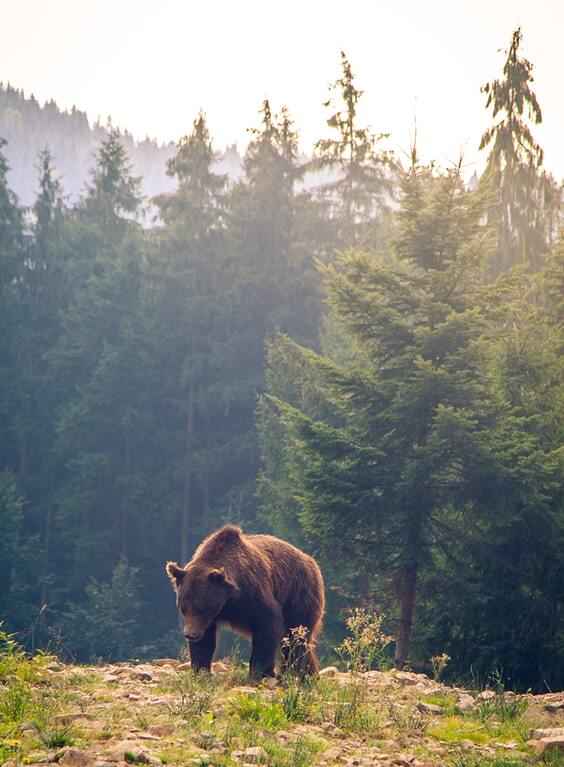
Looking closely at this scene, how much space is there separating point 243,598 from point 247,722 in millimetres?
2508

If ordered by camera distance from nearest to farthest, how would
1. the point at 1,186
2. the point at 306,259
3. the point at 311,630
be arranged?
the point at 311,630, the point at 306,259, the point at 1,186

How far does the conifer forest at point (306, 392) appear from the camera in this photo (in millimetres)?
17234

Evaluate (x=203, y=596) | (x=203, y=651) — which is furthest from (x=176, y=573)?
(x=203, y=651)

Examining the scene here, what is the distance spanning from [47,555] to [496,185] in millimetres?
29076

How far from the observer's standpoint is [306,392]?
99.2 feet

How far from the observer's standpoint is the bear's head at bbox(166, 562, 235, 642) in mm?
9508

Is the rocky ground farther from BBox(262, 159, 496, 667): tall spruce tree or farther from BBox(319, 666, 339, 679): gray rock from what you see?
BBox(262, 159, 496, 667): tall spruce tree

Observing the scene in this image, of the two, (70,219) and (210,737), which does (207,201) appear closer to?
(70,219)

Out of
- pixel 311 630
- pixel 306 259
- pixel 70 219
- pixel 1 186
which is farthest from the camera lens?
pixel 70 219

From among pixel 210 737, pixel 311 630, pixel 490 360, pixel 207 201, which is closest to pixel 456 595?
pixel 490 360

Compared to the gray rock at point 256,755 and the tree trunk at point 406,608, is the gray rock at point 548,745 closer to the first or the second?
the gray rock at point 256,755

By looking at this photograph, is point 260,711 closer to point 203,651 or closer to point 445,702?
point 203,651

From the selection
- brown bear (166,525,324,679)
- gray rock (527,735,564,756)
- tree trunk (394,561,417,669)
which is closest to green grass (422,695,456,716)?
brown bear (166,525,324,679)

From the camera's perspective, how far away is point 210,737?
690 centimetres
